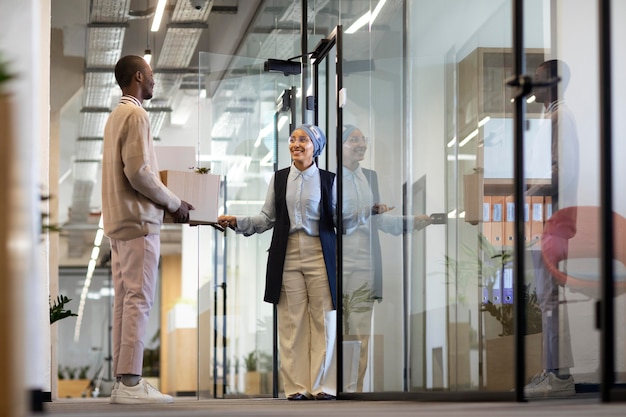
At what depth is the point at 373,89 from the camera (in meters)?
5.35

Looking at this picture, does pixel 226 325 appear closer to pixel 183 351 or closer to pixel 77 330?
pixel 183 351

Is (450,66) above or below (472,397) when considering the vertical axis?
above

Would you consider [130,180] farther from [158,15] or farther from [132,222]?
[158,15]

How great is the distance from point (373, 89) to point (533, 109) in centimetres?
130

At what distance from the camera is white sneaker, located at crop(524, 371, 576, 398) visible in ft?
13.3

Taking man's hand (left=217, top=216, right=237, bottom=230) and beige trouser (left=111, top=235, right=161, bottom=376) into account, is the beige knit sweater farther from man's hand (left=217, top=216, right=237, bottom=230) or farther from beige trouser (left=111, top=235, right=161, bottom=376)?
man's hand (left=217, top=216, right=237, bottom=230)

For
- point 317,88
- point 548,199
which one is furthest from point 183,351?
point 548,199

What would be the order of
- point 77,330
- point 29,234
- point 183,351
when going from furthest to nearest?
point 77,330 < point 183,351 < point 29,234

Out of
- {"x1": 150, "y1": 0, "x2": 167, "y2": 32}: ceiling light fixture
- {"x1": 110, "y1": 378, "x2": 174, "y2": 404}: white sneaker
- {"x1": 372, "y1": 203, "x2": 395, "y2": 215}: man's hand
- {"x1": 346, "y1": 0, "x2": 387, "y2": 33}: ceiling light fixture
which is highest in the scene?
A: {"x1": 150, "y1": 0, "x2": 167, "y2": 32}: ceiling light fixture

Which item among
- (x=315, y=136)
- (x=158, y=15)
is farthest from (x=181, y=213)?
(x=158, y=15)

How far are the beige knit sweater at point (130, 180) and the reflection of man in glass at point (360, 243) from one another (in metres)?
0.97

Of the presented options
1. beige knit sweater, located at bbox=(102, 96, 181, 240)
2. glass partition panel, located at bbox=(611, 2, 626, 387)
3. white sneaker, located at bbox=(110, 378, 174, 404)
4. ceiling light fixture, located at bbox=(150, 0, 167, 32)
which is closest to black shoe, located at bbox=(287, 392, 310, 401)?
white sneaker, located at bbox=(110, 378, 174, 404)

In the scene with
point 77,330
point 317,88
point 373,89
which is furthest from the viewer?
point 77,330

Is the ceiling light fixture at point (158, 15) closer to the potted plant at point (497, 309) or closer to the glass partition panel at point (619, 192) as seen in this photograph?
the potted plant at point (497, 309)
